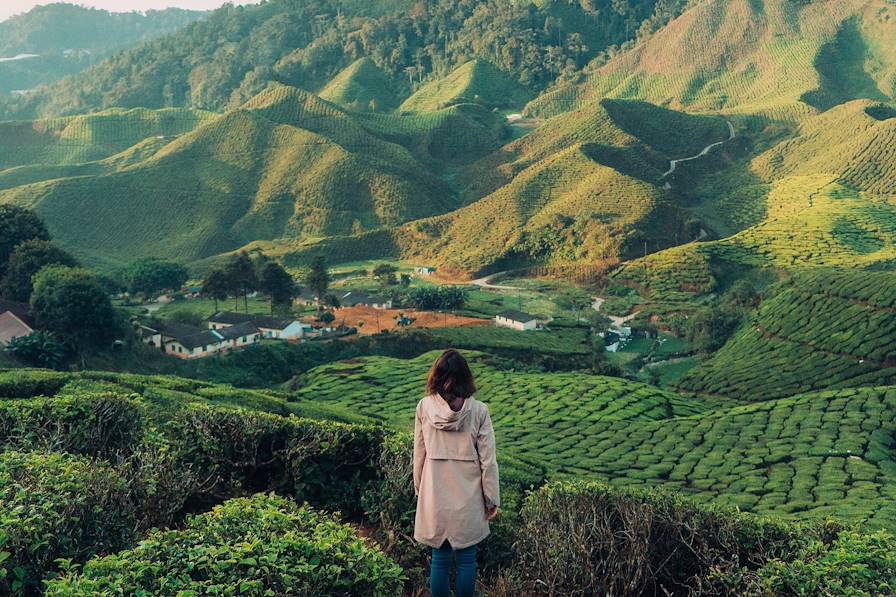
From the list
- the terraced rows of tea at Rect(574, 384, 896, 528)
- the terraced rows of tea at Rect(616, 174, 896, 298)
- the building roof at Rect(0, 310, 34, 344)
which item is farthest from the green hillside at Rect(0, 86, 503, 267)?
the terraced rows of tea at Rect(574, 384, 896, 528)

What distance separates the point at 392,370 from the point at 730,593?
33.4 m

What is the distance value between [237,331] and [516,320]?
671 inches

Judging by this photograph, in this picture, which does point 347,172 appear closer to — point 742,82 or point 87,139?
point 87,139

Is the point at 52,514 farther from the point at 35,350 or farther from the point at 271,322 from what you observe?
the point at 271,322

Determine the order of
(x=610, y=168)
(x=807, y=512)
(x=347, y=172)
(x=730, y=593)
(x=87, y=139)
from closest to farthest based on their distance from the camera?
(x=730, y=593) → (x=807, y=512) → (x=610, y=168) → (x=347, y=172) → (x=87, y=139)

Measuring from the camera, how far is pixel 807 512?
18.6m

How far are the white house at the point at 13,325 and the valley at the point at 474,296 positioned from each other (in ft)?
0.40

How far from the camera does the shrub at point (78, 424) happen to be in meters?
10.5

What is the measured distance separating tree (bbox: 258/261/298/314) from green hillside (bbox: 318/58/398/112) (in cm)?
7957

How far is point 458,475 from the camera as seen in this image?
7207 mm

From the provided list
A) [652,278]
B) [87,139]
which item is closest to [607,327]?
[652,278]

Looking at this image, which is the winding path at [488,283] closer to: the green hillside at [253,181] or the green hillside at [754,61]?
the green hillside at [253,181]

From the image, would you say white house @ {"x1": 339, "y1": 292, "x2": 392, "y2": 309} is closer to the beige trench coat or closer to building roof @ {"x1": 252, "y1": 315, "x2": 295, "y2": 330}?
building roof @ {"x1": 252, "y1": 315, "x2": 295, "y2": 330}

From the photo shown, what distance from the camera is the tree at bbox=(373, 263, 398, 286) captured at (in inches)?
2576
